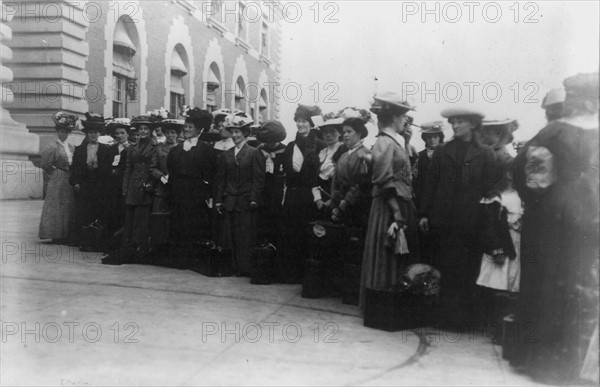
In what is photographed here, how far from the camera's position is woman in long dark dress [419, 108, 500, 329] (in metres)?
5.20

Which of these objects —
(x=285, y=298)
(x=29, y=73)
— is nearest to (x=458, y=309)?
(x=285, y=298)

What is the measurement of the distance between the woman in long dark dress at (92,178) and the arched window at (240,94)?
16310 mm

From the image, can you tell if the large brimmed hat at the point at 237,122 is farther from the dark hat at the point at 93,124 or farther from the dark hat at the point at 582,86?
the dark hat at the point at 582,86

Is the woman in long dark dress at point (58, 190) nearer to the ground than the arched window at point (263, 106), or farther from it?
nearer to the ground

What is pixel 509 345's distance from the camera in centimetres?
432

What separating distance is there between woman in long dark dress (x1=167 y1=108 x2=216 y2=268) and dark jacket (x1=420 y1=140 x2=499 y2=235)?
3.15 metres

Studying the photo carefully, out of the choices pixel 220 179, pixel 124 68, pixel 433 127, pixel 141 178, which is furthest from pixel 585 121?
pixel 124 68

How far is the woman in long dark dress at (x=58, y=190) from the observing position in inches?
356

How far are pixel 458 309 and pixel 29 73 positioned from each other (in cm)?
1222

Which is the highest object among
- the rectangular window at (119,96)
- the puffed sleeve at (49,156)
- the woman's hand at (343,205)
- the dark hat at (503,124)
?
the rectangular window at (119,96)

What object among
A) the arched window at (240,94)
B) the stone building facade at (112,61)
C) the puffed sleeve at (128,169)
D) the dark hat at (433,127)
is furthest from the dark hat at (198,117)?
the arched window at (240,94)

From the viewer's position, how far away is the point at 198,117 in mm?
7668

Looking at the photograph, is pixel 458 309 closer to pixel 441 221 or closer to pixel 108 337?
pixel 441 221

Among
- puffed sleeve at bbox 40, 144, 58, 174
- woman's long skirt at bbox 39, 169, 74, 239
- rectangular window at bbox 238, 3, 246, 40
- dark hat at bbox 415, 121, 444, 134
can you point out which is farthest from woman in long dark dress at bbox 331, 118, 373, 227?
rectangular window at bbox 238, 3, 246, 40
